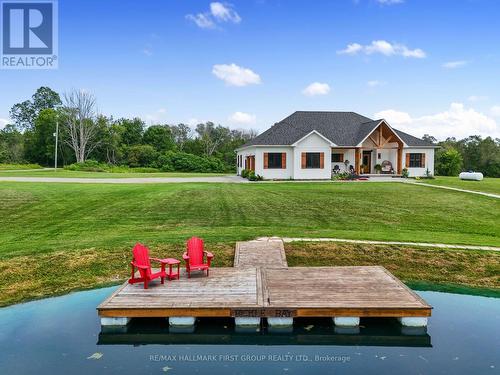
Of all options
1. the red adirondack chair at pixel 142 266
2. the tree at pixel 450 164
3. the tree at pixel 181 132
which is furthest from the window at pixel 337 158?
the tree at pixel 181 132

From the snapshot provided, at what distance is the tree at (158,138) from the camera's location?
68250 mm

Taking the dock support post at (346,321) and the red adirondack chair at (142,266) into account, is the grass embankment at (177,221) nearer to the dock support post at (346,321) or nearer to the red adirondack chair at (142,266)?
the red adirondack chair at (142,266)

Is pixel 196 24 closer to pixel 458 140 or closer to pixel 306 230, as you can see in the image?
pixel 306 230

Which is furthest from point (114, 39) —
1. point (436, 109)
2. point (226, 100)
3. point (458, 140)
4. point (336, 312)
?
point (458, 140)

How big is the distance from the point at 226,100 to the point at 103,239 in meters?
55.7

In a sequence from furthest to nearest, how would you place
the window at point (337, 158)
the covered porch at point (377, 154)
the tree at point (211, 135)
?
the tree at point (211, 135) → the window at point (337, 158) → the covered porch at point (377, 154)

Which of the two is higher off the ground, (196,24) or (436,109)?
(196,24)

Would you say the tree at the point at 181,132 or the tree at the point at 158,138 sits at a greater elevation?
the tree at the point at 181,132

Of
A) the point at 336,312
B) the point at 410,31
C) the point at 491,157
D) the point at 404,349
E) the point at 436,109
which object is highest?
the point at 410,31

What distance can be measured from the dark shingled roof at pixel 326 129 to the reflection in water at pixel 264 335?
26.7 m

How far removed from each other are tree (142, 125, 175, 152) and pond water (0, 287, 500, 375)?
2420 inches

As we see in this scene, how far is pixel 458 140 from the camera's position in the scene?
206 ft

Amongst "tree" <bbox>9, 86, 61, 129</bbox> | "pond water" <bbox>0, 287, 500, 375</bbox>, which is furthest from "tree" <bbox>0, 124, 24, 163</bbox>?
"pond water" <bbox>0, 287, 500, 375</bbox>

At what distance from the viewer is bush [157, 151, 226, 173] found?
2314 inches
